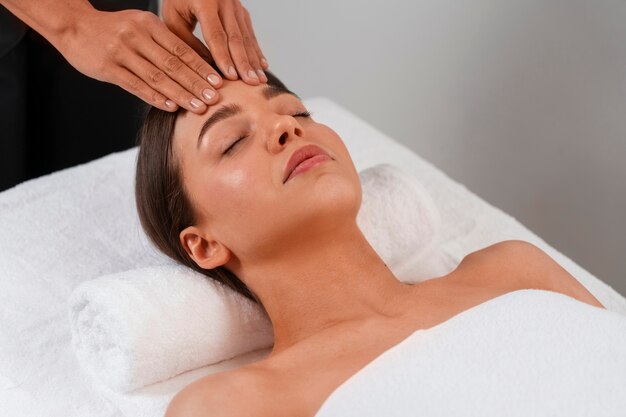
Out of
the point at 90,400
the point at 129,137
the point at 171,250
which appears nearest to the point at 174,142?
the point at 171,250

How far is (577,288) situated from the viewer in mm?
1730

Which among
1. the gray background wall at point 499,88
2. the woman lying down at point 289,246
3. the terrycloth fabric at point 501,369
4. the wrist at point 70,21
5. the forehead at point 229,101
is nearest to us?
the terrycloth fabric at point 501,369

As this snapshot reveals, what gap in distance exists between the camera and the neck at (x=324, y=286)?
1611 mm

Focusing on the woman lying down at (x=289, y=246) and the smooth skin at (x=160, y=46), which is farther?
the smooth skin at (x=160, y=46)

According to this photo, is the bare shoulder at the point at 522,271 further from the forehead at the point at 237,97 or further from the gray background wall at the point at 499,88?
the gray background wall at the point at 499,88

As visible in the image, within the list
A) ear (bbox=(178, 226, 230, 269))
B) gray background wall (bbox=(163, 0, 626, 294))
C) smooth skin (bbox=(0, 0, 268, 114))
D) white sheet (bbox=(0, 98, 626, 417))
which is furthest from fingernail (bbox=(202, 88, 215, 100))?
gray background wall (bbox=(163, 0, 626, 294))

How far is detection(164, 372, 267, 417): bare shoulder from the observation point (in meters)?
1.40

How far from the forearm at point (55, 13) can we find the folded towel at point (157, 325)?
47cm

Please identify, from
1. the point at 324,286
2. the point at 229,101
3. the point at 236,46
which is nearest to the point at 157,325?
the point at 324,286

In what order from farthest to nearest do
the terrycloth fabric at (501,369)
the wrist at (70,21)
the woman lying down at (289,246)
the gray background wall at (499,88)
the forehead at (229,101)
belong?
the gray background wall at (499,88) < the wrist at (70,21) < the forehead at (229,101) < the woman lying down at (289,246) < the terrycloth fabric at (501,369)

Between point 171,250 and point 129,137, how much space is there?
0.76m

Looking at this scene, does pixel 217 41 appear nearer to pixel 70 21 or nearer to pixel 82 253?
pixel 70 21

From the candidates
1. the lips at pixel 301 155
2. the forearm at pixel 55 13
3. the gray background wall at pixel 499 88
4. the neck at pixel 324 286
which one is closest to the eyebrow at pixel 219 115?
the lips at pixel 301 155

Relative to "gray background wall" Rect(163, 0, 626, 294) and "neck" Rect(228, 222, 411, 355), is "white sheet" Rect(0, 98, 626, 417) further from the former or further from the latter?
"gray background wall" Rect(163, 0, 626, 294)
